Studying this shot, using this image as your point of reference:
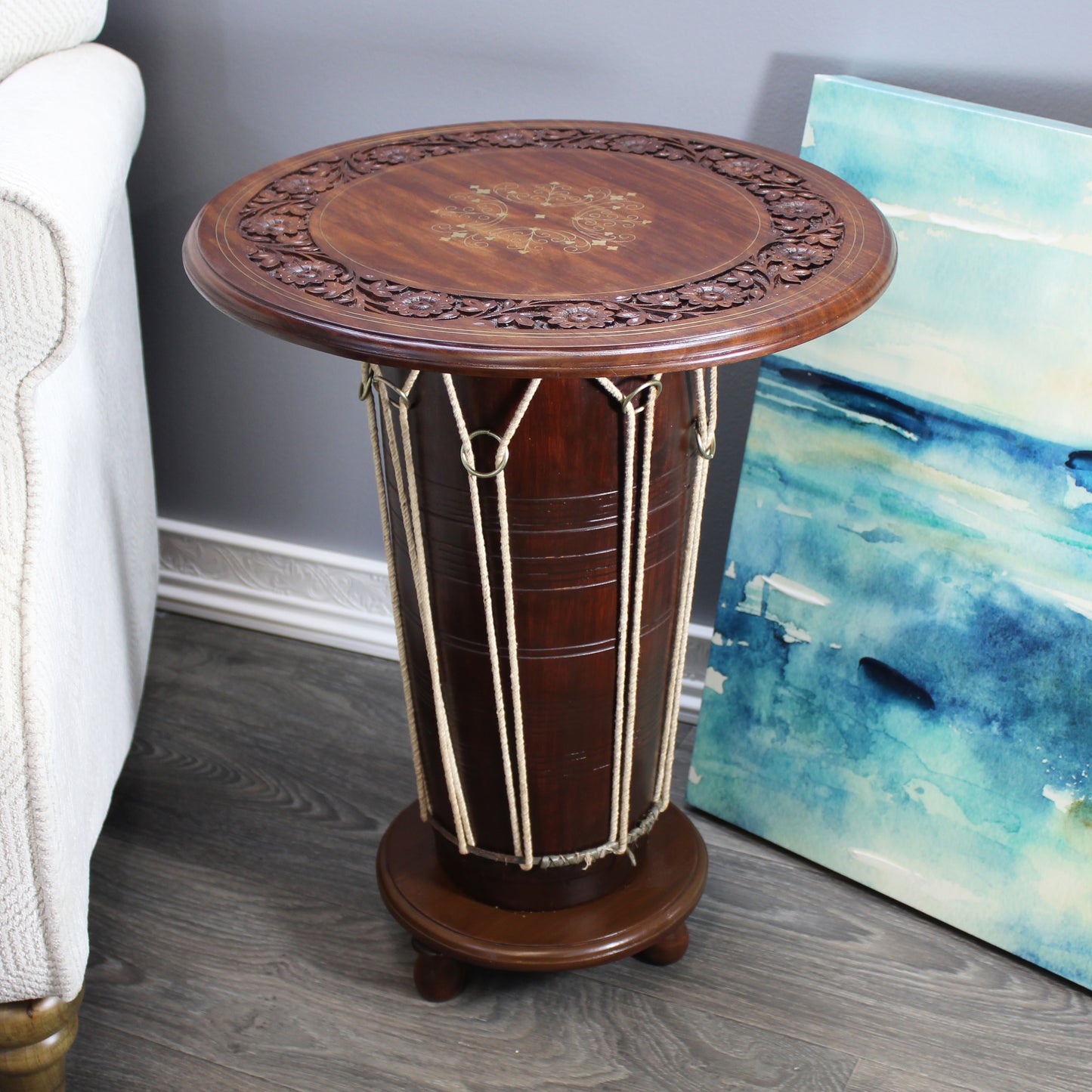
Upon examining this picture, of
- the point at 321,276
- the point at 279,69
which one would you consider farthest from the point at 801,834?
the point at 279,69

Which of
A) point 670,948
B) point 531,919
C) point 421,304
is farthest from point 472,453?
point 670,948

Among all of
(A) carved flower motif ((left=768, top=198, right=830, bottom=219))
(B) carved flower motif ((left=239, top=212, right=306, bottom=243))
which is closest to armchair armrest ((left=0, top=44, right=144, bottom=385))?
(B) carved flower motif ((left=239, top=212, right=306, bottom=243))

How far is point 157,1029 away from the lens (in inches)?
48.6

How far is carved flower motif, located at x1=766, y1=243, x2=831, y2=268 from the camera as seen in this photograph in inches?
37.1

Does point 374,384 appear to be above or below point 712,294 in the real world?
below

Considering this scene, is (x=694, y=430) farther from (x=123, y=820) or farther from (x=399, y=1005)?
(x=123, y=820)

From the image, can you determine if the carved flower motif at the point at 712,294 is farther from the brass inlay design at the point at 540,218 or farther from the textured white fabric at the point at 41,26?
the textured white fabric at the point at 41,26

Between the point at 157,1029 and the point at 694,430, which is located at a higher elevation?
the point at 694,430

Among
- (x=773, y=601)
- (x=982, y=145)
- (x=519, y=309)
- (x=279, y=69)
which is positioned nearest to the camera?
(x=519, y=309)

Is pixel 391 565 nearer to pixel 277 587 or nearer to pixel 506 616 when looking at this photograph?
pixel 506 616

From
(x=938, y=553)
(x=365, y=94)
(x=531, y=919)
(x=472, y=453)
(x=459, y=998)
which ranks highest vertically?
(x=365, y=94)

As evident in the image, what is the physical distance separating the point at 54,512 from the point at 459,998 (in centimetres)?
67

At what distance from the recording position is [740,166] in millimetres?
1141

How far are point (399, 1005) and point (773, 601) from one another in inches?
24.3
